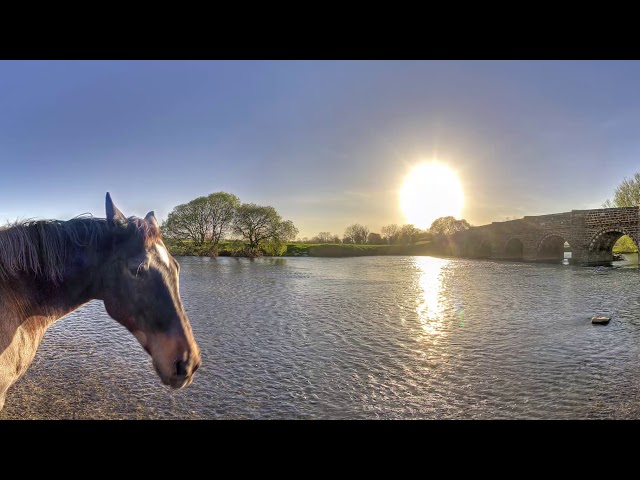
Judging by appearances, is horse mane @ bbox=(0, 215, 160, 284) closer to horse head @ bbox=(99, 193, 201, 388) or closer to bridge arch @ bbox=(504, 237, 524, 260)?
horse head @ bbox=(99, 193, 201, 388)

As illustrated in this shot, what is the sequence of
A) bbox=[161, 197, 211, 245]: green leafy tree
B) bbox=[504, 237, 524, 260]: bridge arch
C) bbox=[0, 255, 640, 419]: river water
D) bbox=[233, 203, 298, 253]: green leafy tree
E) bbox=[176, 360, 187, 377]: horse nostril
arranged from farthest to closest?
1. bbox=[504, 237, 524, 260]: bridge arch
2. bbox=[233, 203, 298, 253]: green leafy tree
3. bbox=[161, 197, 211, 245]: green leafy tree
4. bbox=[0, 255, 640, 419]: river water
5. bbox=[176, 360, 187, 377]: horse nostril

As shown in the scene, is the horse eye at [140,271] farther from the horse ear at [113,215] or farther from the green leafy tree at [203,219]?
the green leafy tree at [203,219]

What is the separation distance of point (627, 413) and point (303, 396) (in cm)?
516

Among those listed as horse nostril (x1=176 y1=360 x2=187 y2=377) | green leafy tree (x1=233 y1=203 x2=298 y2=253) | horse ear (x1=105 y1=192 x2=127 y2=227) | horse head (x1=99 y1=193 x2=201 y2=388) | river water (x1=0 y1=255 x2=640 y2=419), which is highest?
green leafy tree (x1=233 y1=203 x2=298 y2=253)

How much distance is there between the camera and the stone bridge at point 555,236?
30.6 meters

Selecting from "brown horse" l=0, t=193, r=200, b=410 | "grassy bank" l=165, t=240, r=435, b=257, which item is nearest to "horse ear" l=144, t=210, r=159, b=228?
"brown horse" l=0, t=193, r=200, b=410

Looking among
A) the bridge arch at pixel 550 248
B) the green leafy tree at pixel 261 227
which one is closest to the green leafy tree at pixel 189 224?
the green leafy tree at pixel 261 227

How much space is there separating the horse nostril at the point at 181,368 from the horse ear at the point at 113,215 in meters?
0.80

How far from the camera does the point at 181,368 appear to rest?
161 cm

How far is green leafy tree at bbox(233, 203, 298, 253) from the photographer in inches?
1184

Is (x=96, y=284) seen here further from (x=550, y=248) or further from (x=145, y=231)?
(x=550, y=248)

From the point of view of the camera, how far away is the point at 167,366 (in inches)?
63.1
